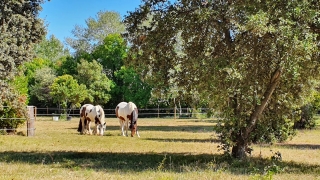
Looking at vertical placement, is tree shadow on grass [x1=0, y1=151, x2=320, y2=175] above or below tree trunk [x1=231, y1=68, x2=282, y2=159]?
below

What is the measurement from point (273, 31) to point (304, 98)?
4508mm

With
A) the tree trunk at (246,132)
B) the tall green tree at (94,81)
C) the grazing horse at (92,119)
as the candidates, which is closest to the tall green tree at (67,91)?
the tall green tree at (94,81)

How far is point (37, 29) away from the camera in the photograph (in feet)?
62.3

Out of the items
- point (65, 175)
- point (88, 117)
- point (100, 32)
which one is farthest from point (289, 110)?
point (100, 32)

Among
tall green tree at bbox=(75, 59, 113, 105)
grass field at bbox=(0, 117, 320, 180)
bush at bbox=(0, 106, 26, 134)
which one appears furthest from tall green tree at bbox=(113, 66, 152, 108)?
grass field at bbox=(0, 117, 320, 180)

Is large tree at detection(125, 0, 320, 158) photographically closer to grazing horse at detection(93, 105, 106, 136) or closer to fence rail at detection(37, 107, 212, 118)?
grazing horse at detection(93, 105, 106, 136)

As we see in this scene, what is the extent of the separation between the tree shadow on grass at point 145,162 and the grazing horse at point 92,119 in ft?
30.7

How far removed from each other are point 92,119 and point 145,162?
12.9 meters

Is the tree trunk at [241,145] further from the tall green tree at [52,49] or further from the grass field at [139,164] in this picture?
the tall green tree at [52,49]

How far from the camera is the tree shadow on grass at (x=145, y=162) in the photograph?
1030 cm

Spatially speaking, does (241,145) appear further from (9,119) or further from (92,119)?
(9,119)

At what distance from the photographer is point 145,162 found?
11820mm

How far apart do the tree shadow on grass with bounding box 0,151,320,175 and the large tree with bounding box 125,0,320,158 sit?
33.3 inches

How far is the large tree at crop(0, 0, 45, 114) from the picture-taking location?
681 inches
